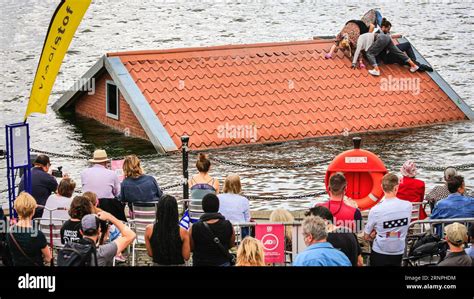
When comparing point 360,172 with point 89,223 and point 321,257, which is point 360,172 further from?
point 321,257

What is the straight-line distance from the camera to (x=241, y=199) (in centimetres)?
1524

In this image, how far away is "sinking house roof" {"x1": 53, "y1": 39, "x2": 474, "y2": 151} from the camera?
25606 millimetres

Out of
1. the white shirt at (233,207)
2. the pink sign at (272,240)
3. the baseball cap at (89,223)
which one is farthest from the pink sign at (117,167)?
the baseball cap at (89,223)

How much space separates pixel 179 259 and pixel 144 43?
1359 inches

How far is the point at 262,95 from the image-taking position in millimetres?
26859

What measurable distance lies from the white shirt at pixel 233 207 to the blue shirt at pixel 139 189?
1.45m

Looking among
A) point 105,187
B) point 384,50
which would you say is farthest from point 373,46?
point 105,187

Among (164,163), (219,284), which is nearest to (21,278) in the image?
(219,284)

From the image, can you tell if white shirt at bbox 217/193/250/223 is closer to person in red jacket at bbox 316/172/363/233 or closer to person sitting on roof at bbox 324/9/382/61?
person in red jacket at bbox 316/172/363/233

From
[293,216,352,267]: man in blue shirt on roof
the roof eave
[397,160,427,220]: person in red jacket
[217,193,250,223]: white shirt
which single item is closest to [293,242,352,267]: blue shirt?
[293,216,352,267]: man in blue shirt on roof

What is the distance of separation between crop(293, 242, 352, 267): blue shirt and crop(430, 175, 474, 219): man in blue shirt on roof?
400cm

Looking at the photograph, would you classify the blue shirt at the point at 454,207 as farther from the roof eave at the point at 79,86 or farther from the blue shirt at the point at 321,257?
the roof eave at the point at 79,86

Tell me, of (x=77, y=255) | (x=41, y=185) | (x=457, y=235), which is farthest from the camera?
(x=41, y=185)

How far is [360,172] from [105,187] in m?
4.04
